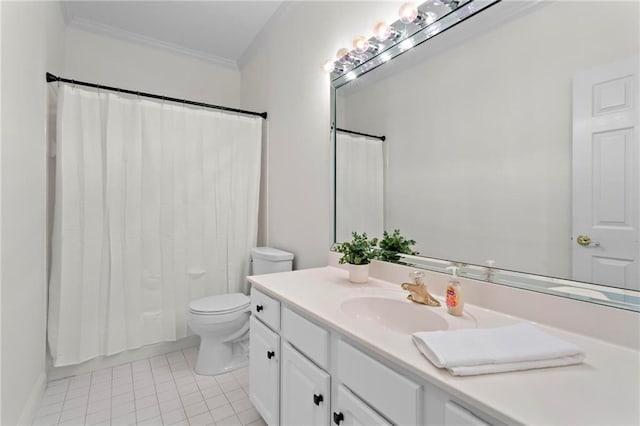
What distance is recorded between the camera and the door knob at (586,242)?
2.80ft

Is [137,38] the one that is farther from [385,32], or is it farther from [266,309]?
[266,309]

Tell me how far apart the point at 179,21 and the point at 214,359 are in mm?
2640

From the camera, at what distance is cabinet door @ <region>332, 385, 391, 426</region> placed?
828mm

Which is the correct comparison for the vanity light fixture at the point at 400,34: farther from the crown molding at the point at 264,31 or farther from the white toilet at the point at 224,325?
the white toilet at the point at 224,325

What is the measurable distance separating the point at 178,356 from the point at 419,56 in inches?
100

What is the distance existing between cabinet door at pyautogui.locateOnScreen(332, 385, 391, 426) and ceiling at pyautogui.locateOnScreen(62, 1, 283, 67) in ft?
8.48

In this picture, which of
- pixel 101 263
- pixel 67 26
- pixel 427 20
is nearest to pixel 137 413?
pixel 101 263

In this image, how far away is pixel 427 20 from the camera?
1.28 meters

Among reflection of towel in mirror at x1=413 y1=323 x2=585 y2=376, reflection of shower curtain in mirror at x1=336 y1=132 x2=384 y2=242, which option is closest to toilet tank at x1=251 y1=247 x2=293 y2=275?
reflection of shower curtain in mirror at x1=336 y1=132 x2=384 y2=242

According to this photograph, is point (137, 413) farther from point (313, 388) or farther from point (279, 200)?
point (279, 200)

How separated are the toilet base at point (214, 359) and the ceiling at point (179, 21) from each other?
2.47 meters

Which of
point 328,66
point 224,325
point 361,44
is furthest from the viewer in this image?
point 224,325

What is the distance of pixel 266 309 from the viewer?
1.40m

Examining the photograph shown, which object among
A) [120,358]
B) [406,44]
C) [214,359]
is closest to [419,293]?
[406,44]
